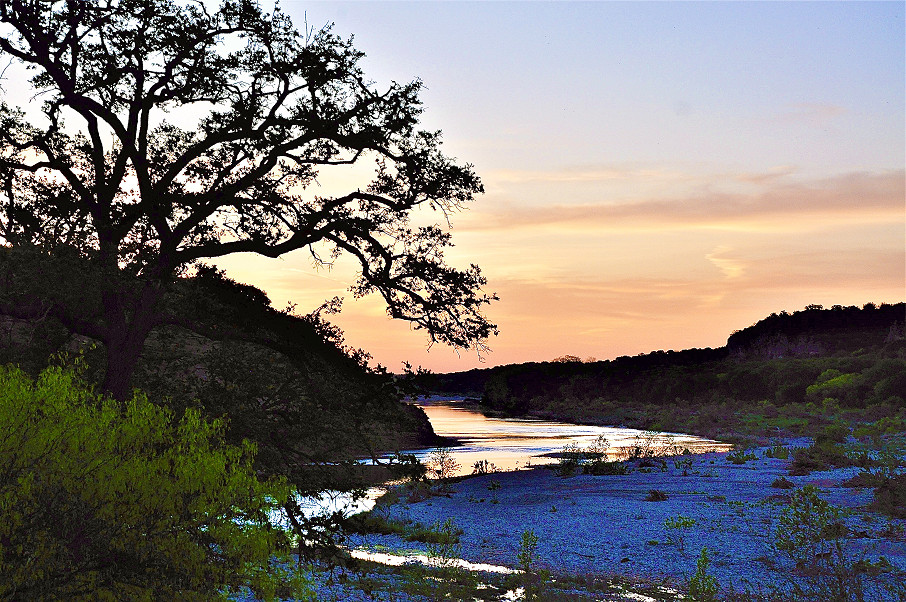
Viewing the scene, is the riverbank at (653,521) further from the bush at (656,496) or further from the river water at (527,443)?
the river water at (527,443)

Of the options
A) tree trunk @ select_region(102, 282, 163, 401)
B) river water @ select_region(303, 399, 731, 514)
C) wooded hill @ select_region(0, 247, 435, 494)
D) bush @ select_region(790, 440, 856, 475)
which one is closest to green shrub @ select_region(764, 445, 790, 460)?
bush @ select_region(790, 440, 856, 475)

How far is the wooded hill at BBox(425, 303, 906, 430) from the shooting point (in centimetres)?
8231

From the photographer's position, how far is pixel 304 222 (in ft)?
48.6

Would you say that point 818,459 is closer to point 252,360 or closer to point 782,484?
point 782,484

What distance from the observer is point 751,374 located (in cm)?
10475

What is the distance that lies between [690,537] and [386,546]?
7120 mm

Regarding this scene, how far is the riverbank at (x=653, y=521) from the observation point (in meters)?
15.6

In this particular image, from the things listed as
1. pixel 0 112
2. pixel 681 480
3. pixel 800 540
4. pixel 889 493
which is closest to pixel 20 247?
pixel 0 112

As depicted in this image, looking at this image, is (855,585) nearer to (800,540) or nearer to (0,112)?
(800,540)

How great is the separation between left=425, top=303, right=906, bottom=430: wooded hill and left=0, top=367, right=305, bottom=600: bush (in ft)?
168

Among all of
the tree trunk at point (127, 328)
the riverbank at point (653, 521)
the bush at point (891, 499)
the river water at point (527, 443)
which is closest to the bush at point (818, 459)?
the riverbank at point (653, 521)

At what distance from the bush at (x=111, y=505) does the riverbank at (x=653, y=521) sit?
767cm

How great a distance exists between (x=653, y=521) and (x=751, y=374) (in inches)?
3573

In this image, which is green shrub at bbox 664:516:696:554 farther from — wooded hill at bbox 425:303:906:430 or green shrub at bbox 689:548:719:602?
wooded hill at bbox 425:303:906:430
